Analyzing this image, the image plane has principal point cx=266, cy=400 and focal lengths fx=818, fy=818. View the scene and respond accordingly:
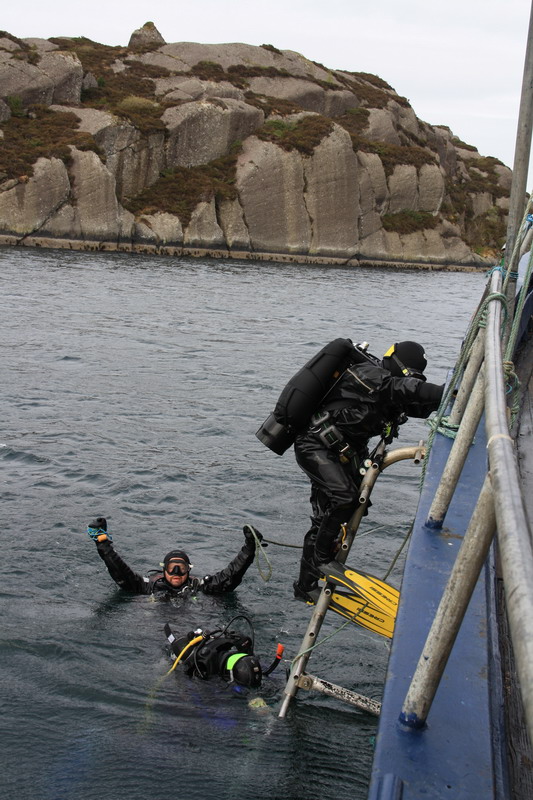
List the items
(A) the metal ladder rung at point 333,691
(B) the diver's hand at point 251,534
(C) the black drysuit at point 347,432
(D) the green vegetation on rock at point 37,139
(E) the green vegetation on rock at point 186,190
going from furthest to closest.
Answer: (E) the green vegetation on rock at point 186,190 < (D) the green vegetation on rock at point 37,139 < (B) the diver's hand at point 251,534 < (C) the black drysuit at point 347,432 < (A) the metal ladder rung at point 333,691

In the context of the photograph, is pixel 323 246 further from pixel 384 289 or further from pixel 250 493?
pixel 250 493

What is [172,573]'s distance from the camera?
803 centimetres

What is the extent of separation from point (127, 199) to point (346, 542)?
59.4 metres

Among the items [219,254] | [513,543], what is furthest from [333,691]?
[219,254]

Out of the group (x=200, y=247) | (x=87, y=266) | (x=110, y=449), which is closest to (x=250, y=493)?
(x=110, y=449)

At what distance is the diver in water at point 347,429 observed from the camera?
5621 mm

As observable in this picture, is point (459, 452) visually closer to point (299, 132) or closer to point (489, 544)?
point (489, 544)

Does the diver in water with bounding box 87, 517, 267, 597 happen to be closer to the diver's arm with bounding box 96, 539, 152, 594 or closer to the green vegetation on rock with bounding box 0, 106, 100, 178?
the diver's arm with bounding box 96, 539, 152, 594

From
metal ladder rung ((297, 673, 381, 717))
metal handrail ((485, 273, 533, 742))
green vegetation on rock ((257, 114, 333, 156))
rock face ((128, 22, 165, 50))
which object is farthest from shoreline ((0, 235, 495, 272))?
metal handrail ((485, 273, 533, 742))

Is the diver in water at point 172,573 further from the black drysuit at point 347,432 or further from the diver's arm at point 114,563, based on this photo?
the black drysuit at point 347,432

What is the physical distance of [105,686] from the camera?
6.93m

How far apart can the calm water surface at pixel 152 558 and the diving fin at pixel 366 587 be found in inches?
54.1

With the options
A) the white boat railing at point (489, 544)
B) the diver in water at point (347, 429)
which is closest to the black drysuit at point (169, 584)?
the diver in water at point (347, 429)

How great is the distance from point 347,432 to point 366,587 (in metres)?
1.09
